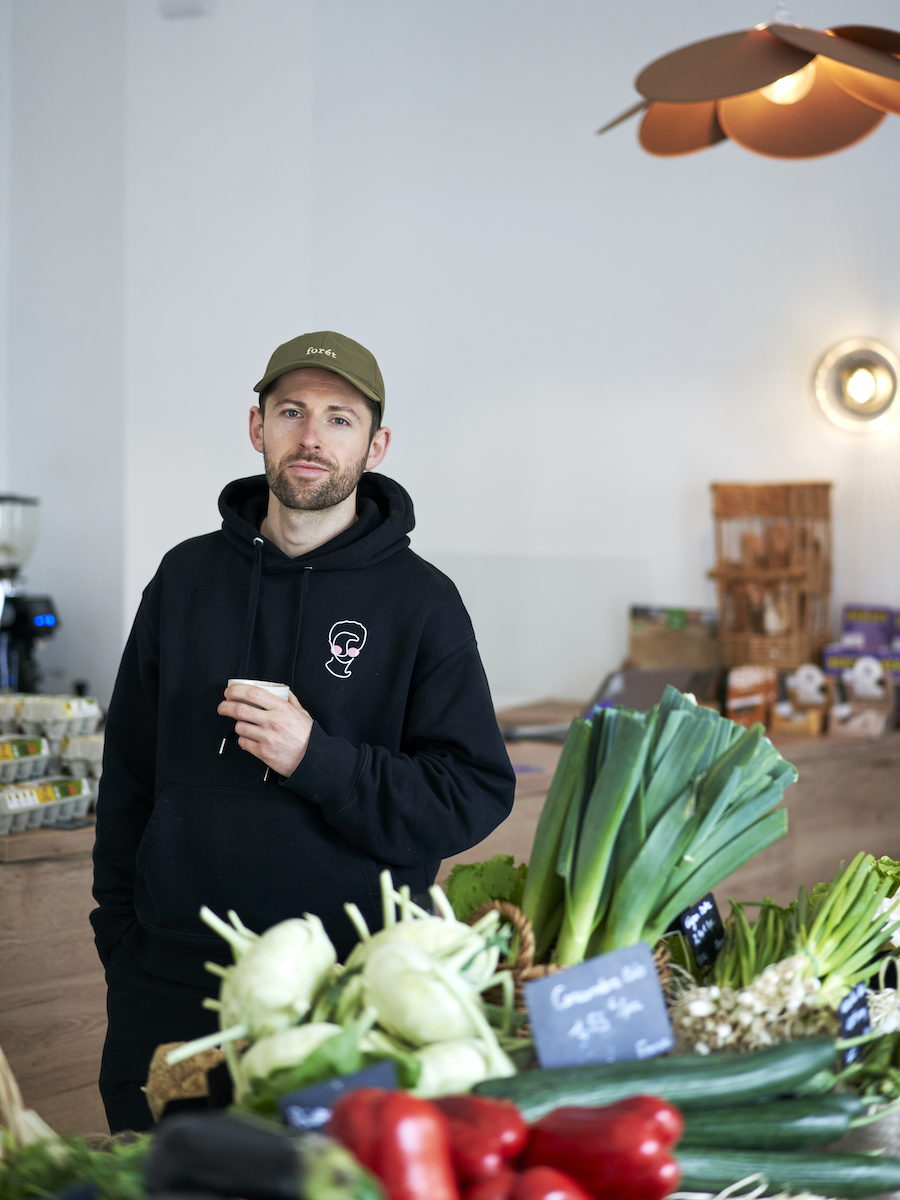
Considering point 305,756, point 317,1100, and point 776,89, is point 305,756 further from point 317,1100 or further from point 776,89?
point 776,89

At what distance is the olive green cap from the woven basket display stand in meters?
0.75

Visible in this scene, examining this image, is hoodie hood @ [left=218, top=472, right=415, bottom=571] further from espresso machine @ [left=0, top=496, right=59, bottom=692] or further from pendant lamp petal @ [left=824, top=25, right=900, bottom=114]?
espresso machine @ [left=0, top=496, right=59, bottom=692]

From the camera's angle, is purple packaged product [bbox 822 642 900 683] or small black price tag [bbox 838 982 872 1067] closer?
small black price tag [bbox 838 982 872 1067]

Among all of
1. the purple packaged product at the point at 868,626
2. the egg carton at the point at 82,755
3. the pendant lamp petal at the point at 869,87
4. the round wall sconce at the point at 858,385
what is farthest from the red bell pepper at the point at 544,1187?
the round wall sconce at the point at 858,385

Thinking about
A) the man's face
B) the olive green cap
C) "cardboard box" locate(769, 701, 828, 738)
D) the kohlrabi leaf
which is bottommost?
"cardboard box" locate(769, 701, 828, 738)

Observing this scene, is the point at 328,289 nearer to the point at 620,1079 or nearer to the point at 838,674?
the point at 838,674

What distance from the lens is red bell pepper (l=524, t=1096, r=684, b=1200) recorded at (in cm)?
82

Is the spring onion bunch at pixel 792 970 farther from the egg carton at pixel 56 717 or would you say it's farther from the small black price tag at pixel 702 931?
the egg carton at pixel 56 717

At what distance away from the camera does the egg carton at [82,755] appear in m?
2.58

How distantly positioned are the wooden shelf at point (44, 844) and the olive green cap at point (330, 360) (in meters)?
1.22

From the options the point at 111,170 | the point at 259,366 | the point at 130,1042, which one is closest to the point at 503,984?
the point at 130,1042

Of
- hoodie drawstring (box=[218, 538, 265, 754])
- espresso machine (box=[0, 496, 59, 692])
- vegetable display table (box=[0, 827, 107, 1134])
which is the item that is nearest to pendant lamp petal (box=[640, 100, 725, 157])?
hoodie drawstring (box=[218, 538, 265, 754])

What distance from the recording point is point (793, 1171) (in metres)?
0.99

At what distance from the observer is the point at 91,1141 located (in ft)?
3.70
